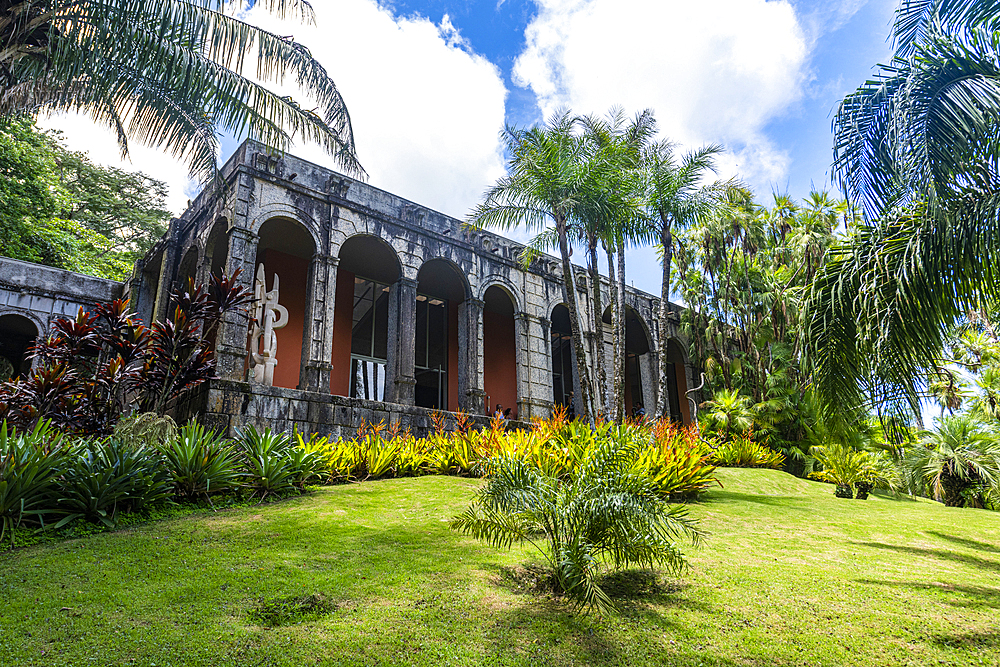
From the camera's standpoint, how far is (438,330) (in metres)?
19.7

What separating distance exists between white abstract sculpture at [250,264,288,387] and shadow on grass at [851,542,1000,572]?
946 cm

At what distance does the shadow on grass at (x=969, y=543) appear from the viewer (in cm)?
598

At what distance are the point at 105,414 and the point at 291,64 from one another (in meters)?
5.83

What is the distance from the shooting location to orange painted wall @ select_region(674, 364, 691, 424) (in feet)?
76.6

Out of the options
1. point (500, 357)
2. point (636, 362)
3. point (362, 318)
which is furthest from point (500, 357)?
point (636, 362)

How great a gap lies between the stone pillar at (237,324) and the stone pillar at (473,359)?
16.3 ft

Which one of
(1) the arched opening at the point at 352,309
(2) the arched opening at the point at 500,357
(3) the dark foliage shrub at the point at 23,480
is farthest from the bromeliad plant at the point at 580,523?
(2) the arched opening at the point at 500,357

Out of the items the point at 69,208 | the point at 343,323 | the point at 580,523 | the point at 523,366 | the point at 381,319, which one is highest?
the point at 69,208

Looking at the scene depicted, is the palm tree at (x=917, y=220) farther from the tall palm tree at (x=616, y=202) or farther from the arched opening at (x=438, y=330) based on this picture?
the arched opening at (x=438, y=330)

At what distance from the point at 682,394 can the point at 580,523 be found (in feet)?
70.1

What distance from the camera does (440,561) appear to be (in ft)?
15.5

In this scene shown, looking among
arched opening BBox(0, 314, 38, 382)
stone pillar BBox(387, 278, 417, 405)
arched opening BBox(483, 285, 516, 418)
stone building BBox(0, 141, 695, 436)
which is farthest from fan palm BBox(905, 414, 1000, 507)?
arched opening BBox(0, 314, 38, 382)

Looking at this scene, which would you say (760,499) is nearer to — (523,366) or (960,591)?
(960,591)

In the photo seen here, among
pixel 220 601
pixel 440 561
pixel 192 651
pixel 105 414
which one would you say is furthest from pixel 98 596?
pixel 105 414
